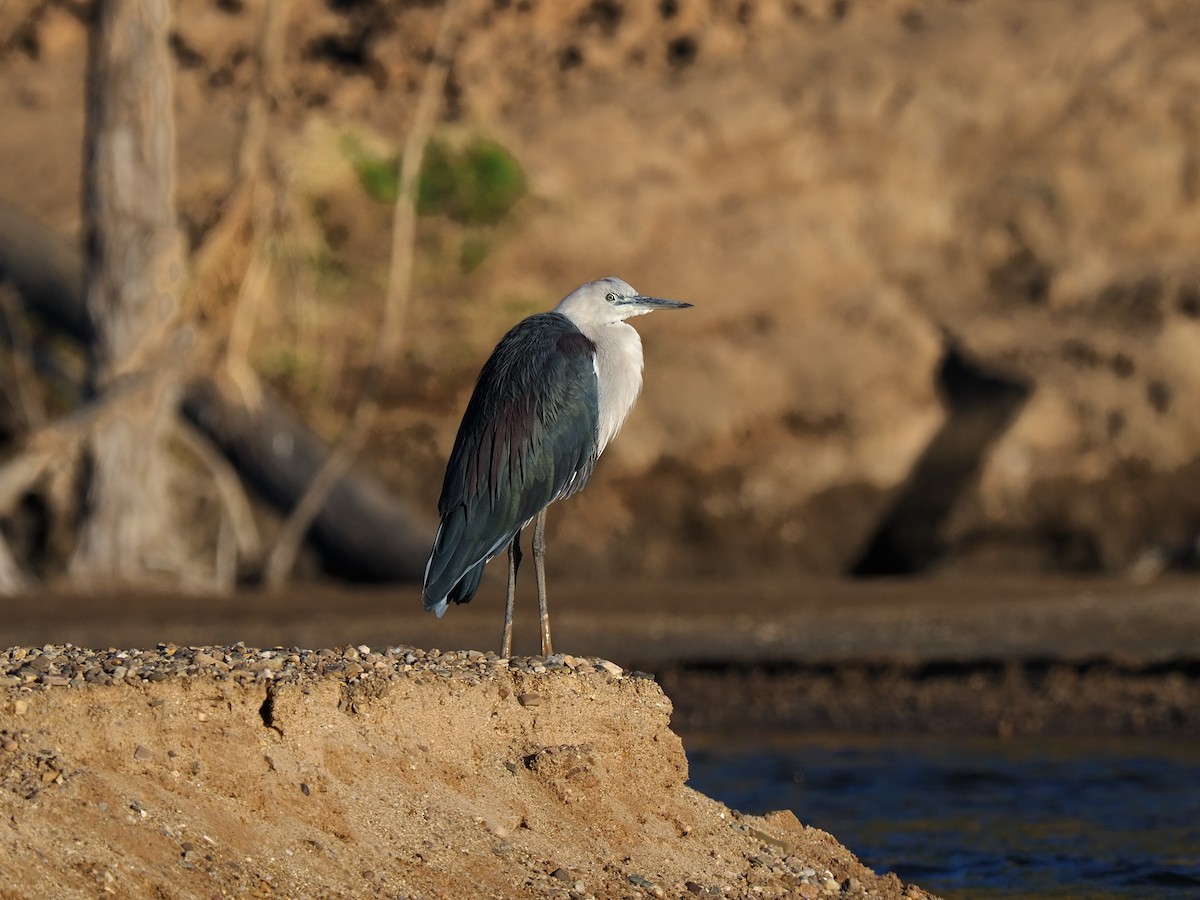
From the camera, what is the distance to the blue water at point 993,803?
8.27m

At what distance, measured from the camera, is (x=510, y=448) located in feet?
23.7

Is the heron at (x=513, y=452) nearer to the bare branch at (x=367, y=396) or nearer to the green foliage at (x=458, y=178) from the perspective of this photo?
the bare branch at (x=367, y=396)

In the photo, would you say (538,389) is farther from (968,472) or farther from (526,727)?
(968,472)

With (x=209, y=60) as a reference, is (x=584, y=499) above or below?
below

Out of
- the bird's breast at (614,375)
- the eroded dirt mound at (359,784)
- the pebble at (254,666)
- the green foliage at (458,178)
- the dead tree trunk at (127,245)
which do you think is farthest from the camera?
the green foliage at (458,178)

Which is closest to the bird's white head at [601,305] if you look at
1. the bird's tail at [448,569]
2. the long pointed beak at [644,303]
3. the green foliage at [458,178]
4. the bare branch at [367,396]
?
the long pointed beak at [644,303]

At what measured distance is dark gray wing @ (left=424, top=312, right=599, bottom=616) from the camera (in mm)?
7168

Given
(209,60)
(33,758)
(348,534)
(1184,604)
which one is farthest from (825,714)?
(209,60)

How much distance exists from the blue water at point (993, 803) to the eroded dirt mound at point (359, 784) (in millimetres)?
2023

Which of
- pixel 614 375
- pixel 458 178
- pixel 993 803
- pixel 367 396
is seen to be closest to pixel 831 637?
pixel 993 803

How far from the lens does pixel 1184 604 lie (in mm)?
14398

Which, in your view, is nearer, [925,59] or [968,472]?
[968,472]

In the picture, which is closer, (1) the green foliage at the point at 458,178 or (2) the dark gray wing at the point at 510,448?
(2) the dark gray wing at the point at 510,448

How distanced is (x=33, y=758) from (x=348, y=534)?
10.5 metres
